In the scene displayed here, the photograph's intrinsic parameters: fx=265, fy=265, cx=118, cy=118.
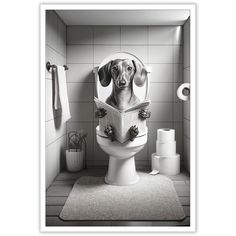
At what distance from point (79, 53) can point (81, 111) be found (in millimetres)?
581

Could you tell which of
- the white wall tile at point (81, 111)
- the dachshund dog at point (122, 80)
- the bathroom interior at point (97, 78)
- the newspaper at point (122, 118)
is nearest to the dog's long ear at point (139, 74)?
the dachshund dog at point (122, 80)

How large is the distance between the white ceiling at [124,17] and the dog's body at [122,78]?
475 mm

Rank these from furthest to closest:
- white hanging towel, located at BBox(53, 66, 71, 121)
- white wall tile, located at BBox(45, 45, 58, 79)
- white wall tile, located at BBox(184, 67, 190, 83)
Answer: white wall tile, located at BBox(184, 67, 190, 83)
white hanging towel, located at BBox(53, 66, 71, 121)
white wall tile, located at BBox(45, 45, 58, 79)

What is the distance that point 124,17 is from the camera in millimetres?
2301

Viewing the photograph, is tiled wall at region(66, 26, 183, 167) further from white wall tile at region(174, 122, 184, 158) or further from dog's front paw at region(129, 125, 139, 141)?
dog's front paw at region(129, 125, 139, 141)

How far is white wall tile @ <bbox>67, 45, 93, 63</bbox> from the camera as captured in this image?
2.65 metres

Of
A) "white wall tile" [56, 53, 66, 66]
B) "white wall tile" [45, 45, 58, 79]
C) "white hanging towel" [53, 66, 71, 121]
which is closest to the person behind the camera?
"white wall tile" [45, 45, 58, 79]

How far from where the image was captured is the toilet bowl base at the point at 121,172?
6.88 feet

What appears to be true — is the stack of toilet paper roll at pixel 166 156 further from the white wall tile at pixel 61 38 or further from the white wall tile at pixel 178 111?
the white wall tile at pixel 61 38

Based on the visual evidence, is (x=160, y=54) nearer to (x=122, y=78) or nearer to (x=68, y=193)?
(x=122, y=78)

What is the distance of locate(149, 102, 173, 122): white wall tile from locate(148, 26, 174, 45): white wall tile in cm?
63

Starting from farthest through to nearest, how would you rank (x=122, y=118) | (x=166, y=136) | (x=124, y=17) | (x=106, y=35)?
1. (x=106, y=35)
2. (x=166, y=136)
3. (x=124, y=17)
4. (x=122, y=118)

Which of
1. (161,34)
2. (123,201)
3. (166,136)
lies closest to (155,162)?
(166,136)

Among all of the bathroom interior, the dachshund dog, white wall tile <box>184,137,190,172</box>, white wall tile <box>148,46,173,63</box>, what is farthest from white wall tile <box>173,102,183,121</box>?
the dachshund dog
